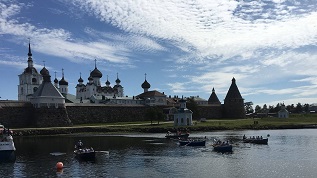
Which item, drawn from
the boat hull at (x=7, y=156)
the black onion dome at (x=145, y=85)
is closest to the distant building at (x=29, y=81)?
the black onion dome at (x=145, y=85)

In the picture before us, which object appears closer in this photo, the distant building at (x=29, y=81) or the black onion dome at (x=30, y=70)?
the distant building at (x=29, y=81)

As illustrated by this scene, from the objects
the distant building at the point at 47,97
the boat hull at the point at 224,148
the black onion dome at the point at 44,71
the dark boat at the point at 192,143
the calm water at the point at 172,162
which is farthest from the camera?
the black onion dome at the point at 44,71

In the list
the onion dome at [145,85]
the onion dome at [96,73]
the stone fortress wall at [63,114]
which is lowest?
the stone fortress wall at [63,114]

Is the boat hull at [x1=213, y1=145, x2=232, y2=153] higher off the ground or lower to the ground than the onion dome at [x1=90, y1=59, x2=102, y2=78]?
lower

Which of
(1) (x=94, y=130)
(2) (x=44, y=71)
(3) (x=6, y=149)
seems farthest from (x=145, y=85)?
(3) (x=6, y=149)

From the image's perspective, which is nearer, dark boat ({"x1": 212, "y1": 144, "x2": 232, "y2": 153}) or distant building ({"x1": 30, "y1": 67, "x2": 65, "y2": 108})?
dark boat ({"x1": 212, "y1": 144, "x2": 232, "y2": 153})

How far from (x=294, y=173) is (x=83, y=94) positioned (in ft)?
391

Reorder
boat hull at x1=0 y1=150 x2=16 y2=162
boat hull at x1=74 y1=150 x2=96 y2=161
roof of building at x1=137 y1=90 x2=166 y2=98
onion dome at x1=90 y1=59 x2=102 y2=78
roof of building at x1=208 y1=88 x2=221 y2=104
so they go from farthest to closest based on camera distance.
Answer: roof of building at x1=208 y1=88 x2=221 y2=104 → onion dome at x1=90 y1=59 x2=102 y2=78 → roof of building at x1=137 y1=90 x2=166 y2=98 → boat hull at x1=0 y1=150 x2=16 y2=162 → boat hull at x1=74 y1=150 x2=96 y2=161

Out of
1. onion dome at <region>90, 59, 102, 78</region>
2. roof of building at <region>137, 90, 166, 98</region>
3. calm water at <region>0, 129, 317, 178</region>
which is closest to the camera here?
calm water at <region>0, 129, 317, 178</region>

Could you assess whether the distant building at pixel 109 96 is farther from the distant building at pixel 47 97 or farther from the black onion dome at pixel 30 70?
the distant building at pixel 47 97

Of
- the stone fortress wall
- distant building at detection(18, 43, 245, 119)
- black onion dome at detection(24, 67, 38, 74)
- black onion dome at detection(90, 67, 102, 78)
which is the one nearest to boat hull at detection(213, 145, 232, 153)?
the stone fortress wall

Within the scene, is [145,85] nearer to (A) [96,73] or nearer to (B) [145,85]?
(B) [145,85]

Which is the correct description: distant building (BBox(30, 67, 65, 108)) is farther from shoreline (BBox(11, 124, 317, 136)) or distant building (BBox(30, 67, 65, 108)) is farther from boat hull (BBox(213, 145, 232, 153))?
boat hull (BBox(213, 145, 232, 153))

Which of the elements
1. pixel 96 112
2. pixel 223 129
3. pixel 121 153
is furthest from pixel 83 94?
pixel 121 153
